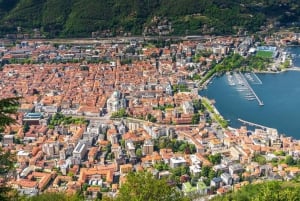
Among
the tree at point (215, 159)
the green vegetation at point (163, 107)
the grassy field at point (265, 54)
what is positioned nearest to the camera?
the tree at point (215, 159)

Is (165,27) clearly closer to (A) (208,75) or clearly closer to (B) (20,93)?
(A) (208,75)

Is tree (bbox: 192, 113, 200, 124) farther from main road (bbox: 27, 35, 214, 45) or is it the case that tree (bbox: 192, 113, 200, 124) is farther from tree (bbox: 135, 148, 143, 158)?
main road (bbox: 27, 35, 214, 45)

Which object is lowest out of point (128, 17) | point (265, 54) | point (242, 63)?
point (242, 63)

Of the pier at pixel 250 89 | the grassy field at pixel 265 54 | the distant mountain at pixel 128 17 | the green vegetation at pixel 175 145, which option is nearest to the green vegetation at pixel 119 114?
the green vegetation at pixel 175 145

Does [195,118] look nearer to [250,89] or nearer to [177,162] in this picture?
[177,162]

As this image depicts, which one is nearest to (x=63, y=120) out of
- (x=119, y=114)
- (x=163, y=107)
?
(x=119, y=114)

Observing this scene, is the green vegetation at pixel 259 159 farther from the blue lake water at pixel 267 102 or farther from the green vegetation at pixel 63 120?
the green vegetation at pixel 63 120
